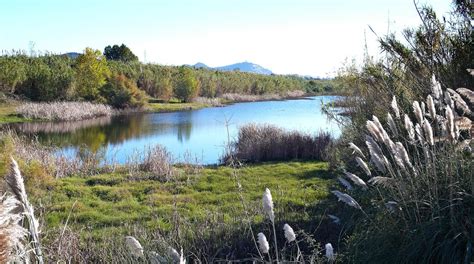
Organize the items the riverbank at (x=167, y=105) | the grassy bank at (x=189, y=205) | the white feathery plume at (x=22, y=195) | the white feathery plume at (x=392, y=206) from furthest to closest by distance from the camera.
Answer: the riverbank at (x=167, y=105) < the grassy bank at (x=189, y=205) < the white feathery plume at (x=392, y=206) < the white feathery plume at (x=22, y=195)

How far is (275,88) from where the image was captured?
238 ft

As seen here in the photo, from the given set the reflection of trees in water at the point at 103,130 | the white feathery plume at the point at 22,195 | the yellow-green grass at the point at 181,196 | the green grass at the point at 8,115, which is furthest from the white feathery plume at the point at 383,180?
the green grass at the point at 8,115

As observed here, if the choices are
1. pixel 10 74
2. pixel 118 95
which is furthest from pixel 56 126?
pixel 118 95

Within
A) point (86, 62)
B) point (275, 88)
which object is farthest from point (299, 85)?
point (86, 62)

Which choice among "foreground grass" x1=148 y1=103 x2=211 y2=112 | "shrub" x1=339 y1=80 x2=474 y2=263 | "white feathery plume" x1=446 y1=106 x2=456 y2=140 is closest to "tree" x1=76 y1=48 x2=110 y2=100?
"foreground grass" x1=148 y1=103 x2=211 y2=112

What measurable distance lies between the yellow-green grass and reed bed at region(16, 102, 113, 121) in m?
24.3

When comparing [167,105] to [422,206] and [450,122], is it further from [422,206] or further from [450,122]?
[450,122]

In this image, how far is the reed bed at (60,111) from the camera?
115 feet

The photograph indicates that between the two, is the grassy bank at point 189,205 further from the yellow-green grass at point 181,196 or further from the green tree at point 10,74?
the green tree at point 10,74

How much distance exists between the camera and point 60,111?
3588 cm

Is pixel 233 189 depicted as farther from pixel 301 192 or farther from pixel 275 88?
pixel 275 88

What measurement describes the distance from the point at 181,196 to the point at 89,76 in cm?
3457

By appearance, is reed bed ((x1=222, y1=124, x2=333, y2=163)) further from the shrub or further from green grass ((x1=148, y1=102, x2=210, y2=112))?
green grass ((x1=148, y1=102, x2=210, y2=112))

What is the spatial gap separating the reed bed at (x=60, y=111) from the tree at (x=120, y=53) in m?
34.8
